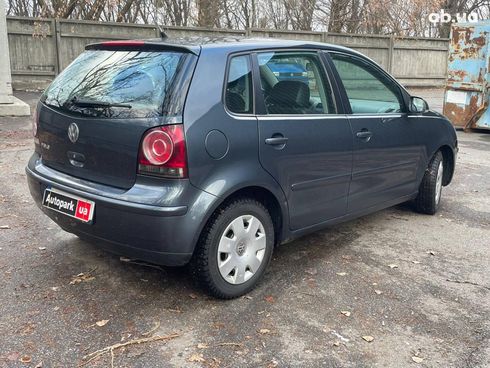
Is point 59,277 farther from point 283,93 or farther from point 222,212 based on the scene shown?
point 283,93

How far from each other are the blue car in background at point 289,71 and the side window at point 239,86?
269mm

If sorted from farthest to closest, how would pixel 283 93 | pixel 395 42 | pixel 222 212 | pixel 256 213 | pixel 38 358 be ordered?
1. pixel 395 42
2. pixel 283 93
3. pixel 256 213
4. pixel 222 212
5. pixel 38 358

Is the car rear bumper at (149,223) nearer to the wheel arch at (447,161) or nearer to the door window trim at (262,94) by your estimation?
the door window trim at (262,94)

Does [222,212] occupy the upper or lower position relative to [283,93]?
lower

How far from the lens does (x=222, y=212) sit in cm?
335

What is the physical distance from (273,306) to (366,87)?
2.28 metres

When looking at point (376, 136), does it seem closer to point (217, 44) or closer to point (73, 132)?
point (217, 44)

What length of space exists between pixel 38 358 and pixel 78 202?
3.19ft

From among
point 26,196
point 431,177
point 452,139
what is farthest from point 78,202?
point 452,139

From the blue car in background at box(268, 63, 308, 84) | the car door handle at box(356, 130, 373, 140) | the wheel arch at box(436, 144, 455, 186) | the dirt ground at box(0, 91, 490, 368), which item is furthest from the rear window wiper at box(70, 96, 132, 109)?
the wheel arch at box(436, 144, 455, 186)

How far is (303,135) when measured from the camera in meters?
3.81

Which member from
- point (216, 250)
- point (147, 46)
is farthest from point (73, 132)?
point (216, 250)

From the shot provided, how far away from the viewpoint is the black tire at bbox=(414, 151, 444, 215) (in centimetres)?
544

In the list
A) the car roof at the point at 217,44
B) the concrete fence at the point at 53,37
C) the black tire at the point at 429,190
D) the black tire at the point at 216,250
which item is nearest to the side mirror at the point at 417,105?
the black tire at the point at 429,190
